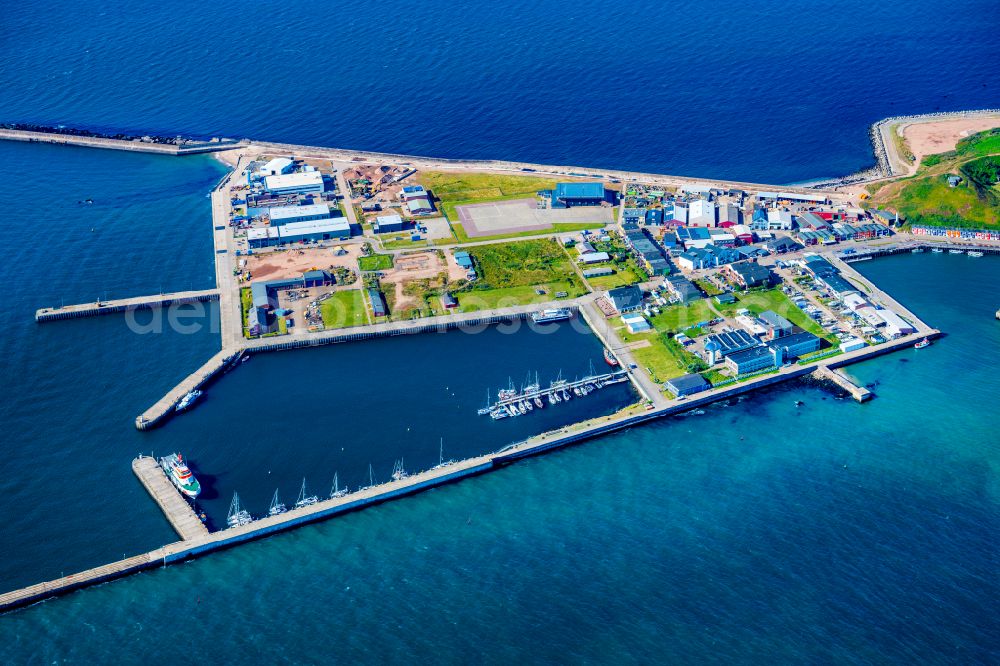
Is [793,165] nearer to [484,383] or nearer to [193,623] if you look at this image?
[484,383]

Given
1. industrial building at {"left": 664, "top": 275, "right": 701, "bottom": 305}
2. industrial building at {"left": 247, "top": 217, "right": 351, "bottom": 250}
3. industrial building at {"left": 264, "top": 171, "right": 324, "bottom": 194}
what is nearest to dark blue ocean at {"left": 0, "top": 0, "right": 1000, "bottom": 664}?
industrial building at {"left": 247, "top": 217, "right": 351, "bottom": 250}

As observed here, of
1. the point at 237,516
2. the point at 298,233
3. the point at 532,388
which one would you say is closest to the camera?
the point at 237,516

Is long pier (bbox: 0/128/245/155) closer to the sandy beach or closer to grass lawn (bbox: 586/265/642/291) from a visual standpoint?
grass lawn (bbox: 586/265/642/291)

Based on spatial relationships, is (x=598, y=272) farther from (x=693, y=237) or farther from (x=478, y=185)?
(x=478, y=185)

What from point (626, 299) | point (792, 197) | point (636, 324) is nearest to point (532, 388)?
point (636, 324)

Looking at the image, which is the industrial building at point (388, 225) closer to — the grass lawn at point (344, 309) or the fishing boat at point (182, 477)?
the grass lawn at point (344, 309)

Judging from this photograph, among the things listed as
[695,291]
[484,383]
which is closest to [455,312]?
[484,383]
